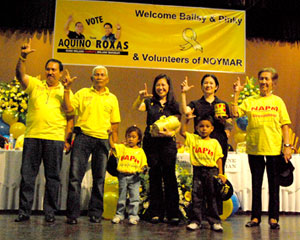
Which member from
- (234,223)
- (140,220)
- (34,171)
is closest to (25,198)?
(34,171)

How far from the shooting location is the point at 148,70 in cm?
680

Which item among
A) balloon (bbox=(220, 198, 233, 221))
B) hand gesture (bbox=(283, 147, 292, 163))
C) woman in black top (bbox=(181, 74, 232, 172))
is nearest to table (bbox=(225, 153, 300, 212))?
balloon (bbox=(220, 198, 233, 221))

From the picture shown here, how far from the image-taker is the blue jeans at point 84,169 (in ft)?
10.5

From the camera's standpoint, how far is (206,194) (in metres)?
3.11

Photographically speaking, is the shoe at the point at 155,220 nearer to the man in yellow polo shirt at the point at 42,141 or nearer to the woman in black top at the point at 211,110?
the woman in black top at the point at 211,110

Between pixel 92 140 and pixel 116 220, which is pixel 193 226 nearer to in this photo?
pixel 116 220

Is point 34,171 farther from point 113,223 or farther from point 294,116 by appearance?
point 294,116

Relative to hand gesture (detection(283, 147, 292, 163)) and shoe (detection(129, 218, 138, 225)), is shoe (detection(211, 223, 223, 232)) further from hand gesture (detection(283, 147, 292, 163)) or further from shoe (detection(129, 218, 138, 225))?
hand gesture (detection(283, 147, 292, 163))

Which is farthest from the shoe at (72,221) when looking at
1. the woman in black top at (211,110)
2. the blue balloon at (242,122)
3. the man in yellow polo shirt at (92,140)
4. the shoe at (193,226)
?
the blue balloon at (242,122)

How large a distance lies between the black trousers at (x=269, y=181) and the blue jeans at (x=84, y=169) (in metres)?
1.36

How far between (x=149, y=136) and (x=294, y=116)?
4.58 metres

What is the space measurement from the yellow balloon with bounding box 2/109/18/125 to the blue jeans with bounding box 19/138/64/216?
5.19 ft

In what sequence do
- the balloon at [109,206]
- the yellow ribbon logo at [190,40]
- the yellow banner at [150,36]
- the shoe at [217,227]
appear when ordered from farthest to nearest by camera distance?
1. the yellow ribbon logo at [190,40]
2. the yellow banner at [150,36]
3. the balloon at [109,206]
4. the shoe at [217,227]

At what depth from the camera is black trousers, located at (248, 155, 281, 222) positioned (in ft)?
10.5
